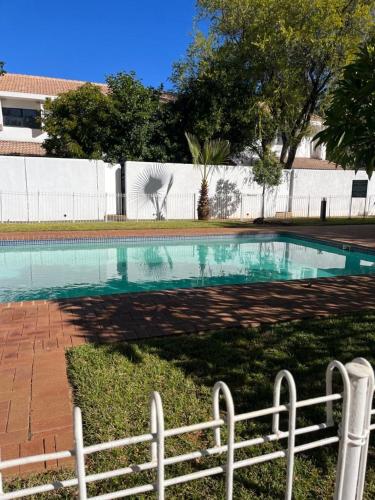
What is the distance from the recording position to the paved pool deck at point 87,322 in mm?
2822

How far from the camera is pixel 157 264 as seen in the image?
11.3m

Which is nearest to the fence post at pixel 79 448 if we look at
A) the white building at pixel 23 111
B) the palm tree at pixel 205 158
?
the palm tree at pixel 205 158

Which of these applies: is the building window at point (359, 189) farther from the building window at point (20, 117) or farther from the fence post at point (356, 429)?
the building window at point (20, 117)

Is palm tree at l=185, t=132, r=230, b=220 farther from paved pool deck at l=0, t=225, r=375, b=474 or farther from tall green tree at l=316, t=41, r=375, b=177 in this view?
tall green tree at l=316, t=41, r=375, b=177

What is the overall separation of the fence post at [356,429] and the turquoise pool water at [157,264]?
22.5 feet

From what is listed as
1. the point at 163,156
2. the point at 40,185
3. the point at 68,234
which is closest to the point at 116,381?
the point at 68,234

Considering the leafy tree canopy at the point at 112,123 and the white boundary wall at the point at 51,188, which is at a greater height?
the leafy tree canopy at the point at 112,123

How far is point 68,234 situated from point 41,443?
11.6 metres

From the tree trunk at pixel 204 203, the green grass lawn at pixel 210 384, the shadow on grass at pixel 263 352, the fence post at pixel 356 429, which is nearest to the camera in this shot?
the fence post at pixel 356 429

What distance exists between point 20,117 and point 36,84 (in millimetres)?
3306

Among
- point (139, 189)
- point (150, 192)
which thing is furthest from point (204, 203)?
point (139, 189)

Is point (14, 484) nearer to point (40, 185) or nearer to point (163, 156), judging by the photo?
point (40, 185)

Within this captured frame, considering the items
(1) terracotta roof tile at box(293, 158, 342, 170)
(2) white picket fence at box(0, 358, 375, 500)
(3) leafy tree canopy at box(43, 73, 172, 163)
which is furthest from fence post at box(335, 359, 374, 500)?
(1) terracotta roof tile at box(293, 158, 342, 170)

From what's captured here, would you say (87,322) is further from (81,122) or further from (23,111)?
(23,111)
